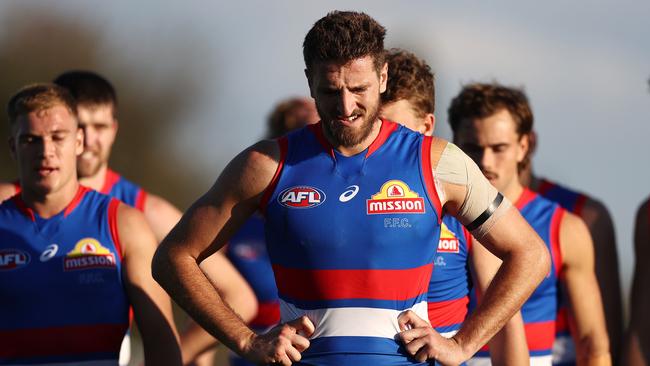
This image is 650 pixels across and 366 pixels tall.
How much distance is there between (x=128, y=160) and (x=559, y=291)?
34.8 m

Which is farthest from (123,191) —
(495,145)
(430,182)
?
(430,182)

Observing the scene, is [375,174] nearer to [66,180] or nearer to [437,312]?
[437,312]

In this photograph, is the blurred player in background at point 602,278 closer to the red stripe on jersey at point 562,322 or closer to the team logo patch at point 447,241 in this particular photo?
the red stripe on jersey at point 562,322

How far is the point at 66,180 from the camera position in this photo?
8391mm

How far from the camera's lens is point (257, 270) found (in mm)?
10977

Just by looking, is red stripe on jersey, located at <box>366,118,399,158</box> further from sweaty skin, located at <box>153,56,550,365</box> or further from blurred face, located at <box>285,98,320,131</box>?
blurred face, located at <box>285,98,320,131</box>

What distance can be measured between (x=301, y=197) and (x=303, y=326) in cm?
56

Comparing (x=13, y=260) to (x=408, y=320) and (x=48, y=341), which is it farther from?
(x=408, y=320)

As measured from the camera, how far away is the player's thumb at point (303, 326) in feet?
21.5

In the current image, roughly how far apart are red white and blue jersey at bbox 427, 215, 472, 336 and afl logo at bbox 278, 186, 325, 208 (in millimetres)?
1134

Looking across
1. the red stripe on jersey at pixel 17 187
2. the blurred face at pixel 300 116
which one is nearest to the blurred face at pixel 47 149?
the red stripe on jersey at pixel 17 187

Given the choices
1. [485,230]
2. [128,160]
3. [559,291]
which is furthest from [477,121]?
[128,160]

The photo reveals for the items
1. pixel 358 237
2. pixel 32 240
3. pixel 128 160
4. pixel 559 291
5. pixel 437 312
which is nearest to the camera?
pixel 358 237

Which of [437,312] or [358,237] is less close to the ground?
[358,237]
